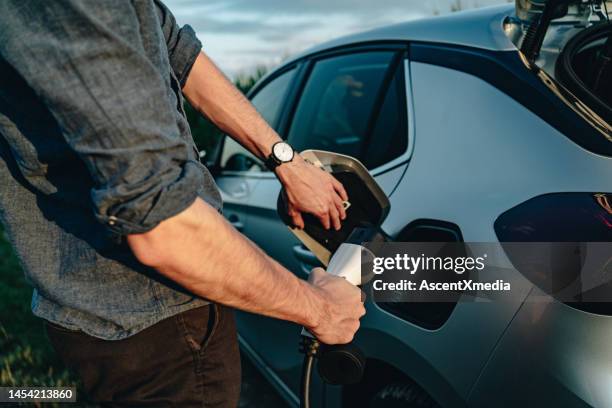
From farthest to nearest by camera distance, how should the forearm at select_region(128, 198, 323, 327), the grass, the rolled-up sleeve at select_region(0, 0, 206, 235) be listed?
the grass, the forearm at select_region(128, 198, 323, 327), the rolled-up sleeve at select_region(0, 0, 206, 235)

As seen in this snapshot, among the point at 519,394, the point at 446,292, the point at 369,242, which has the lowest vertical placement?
the point at 519,394

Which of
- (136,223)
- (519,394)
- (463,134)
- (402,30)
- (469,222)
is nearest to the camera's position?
(136,223)

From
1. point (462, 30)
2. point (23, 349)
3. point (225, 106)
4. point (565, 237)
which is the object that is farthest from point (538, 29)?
point (23, 349)

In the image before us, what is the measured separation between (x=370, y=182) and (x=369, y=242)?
0.64 feet

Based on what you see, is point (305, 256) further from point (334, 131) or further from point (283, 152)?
point (334, 131)

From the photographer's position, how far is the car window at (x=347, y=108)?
210 centimetres

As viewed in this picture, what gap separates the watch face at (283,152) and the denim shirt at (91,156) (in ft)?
1.29

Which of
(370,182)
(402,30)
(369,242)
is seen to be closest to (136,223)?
(369,242)

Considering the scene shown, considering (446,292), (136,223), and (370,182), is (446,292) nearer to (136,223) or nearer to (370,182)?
(370,182)

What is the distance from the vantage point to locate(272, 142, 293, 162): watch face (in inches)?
62.2

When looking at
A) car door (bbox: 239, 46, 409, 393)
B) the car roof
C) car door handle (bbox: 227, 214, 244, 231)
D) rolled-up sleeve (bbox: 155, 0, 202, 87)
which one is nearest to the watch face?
rolled-up sleeve (bbox: 155, 0, 202, 87)

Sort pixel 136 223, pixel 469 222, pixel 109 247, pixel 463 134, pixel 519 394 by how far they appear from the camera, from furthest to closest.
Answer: pixel 463 134 → pixel 469 222 → pixel 519 394 → pixel 109 247 → pixel 136 223

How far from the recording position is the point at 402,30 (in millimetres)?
2082

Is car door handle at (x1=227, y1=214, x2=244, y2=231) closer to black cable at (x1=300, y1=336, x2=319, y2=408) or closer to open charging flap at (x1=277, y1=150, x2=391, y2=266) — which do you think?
open charging flap at (x1=277, y1=150, x2=391, y2=266)
